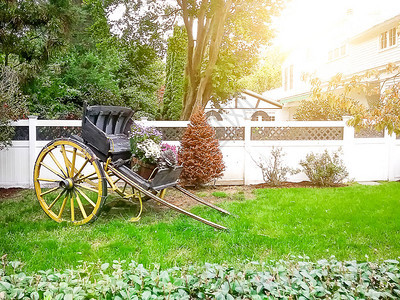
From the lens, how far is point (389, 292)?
92.0 inches

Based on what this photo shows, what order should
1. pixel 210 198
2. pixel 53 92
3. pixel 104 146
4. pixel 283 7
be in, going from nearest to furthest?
pixel 104 146, pixel 210 198, pixel 283 7, pixel 53 92

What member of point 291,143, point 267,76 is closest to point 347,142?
point 291,143

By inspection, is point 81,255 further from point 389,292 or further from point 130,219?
point 389,292

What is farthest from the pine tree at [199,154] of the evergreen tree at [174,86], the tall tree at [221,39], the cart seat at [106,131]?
the evergreen tree at [174,86]

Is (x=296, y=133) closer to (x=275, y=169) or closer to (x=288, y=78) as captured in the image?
(x=275, y=169)

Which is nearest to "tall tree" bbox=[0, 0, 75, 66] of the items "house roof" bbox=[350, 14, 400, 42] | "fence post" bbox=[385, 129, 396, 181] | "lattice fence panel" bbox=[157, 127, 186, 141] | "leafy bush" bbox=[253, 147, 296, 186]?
"lattice fence panel" bbox=[157, 127, 186, 141]

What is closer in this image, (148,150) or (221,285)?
(221,285)

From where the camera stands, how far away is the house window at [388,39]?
11.9 m

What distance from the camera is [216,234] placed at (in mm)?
4289

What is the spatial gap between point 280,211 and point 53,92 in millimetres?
9903

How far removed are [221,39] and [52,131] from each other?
196 inches

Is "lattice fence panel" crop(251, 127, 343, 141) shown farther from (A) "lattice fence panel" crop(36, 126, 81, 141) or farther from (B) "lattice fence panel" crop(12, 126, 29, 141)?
(B) "lattice fence panel" crop(12, 126, 29, 141)

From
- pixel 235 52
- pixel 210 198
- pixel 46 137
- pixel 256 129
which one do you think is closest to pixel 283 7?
pixel 235 52

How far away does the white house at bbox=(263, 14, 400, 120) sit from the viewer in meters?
12.1
